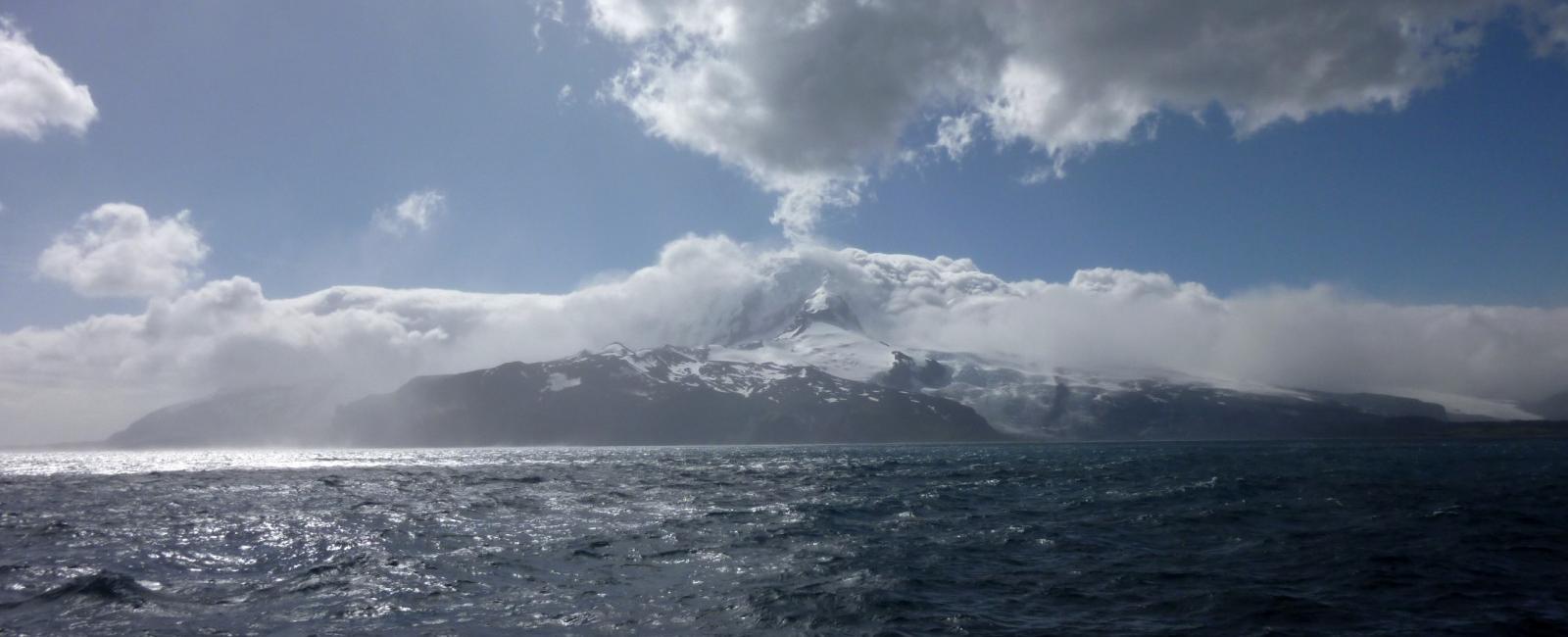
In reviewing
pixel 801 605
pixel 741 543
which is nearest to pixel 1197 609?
pixel 801 605

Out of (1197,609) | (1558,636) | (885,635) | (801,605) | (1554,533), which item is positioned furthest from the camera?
(1554,533)

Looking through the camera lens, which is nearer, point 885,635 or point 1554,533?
point 885,635

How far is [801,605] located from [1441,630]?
58.8 feet

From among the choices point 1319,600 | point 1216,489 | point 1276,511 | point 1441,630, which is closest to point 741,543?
point 1319,600

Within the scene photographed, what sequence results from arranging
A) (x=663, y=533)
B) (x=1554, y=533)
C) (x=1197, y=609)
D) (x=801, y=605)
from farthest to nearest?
(x=663, y=533)
(x=1554, y=533)
(x=801, y=605)
(x=1197, y=609)

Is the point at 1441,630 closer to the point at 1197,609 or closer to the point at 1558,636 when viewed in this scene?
the point at 1558,636

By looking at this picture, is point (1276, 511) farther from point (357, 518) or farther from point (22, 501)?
point (22, 501)

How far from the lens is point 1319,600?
2762 cm

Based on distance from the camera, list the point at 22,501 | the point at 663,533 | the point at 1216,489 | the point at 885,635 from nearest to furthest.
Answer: the point at 885,635
the point at 663,533
the point at 1216,489
the point at 22,501

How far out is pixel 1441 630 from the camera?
24.0m

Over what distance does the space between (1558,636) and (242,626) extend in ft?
119

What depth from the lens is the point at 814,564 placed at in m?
36.2

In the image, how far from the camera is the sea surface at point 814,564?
2631 cm

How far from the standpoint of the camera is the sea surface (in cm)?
2631
